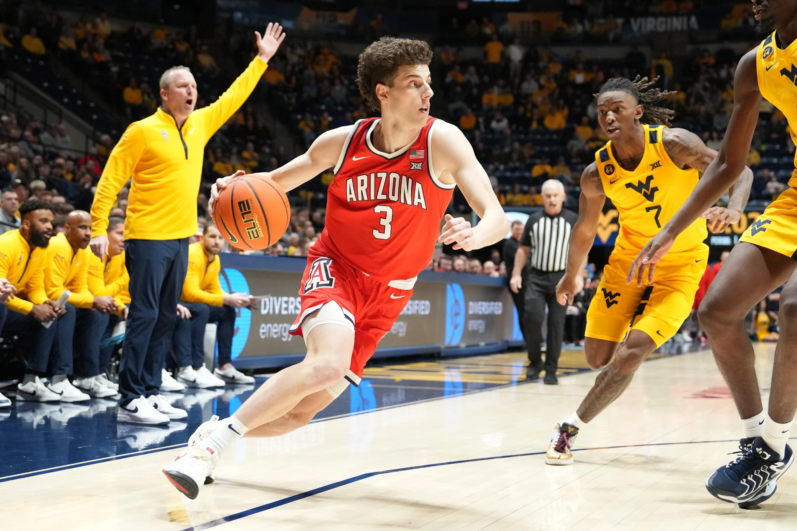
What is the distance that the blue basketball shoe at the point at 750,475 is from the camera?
3281mm

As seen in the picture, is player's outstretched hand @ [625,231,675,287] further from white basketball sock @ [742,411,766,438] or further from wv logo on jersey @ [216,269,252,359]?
wv logo on jersey @ [216,269,252,359]

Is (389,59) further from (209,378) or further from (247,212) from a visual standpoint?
(209,378)

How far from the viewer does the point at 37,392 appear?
239 inches

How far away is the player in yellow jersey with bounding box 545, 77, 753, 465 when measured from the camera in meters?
4.45

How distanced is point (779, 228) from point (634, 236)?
4.78 feet

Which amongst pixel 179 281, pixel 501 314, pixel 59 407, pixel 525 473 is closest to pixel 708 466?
pixel 525 473

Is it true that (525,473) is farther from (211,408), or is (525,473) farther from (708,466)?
(211,408)

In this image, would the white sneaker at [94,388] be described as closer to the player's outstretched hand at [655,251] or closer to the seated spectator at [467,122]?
the player's outstretched hand at [655,251]

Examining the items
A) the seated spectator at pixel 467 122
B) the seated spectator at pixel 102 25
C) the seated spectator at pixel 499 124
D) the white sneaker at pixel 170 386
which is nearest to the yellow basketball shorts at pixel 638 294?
the white sneaker at pixel 170 386

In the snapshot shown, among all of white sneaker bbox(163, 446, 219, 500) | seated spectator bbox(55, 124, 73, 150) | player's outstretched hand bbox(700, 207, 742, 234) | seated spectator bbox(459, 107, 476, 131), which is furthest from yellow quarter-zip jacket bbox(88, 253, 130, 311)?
seated spectator bbox(459, 107, 476, 131)

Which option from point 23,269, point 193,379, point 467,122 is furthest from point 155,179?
point 467,122

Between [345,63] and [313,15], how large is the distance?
6.87ft

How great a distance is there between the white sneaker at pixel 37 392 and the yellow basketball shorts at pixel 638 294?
12.8 feet

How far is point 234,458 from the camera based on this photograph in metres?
4.25
